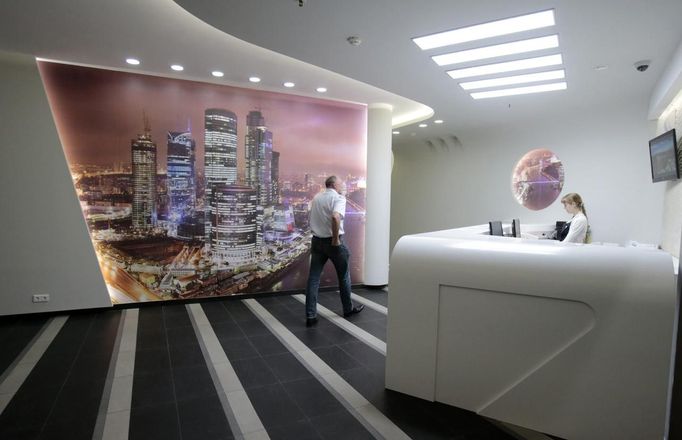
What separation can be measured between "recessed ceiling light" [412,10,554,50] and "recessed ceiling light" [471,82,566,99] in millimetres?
1999

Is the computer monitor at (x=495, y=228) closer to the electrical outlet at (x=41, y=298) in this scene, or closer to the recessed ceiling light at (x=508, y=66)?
the recessed ceiling light at (x=508, y=66)

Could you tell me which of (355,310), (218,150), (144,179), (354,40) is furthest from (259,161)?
(354,40)

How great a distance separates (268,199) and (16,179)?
3.02 meters

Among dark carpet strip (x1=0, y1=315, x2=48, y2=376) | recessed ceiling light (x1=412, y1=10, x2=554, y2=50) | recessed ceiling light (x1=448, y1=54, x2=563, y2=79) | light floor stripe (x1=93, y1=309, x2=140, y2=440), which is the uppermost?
recessed ceiling light (x1=448, y1=54, x2=563, y2=79)

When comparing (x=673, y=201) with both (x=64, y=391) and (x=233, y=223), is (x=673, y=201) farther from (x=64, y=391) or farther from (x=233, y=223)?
(x=64, y=391)

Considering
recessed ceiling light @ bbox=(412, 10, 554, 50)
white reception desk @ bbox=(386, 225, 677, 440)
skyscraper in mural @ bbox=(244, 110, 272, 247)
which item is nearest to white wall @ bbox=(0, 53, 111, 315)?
skyscraper in mural @ bbox=(244, 110, 272, 247)

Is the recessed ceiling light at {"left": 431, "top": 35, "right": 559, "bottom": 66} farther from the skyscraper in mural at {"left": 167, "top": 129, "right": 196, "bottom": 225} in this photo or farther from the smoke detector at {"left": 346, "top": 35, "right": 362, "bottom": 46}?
the skyscraper in mural at {"left": 167, "top": 129, "right": 196, "bottom": 225}

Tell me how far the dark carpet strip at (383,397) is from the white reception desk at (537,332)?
0.32ft

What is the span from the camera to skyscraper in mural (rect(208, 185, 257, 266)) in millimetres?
5406

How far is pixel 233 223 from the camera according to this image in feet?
18.0

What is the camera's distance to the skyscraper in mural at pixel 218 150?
5.32 m

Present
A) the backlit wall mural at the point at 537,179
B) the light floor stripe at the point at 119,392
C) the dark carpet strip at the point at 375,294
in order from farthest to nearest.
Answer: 1. the backlit wall mural at the point at 537,179
2. the dark carpet strip at the point at 375,294
3. the light floor stripe at the point at 119,392

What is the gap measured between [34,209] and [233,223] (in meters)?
2.33

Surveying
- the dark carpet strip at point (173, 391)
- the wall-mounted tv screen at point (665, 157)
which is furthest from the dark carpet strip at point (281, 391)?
the wall-mounted tv screen at point (665, 157)
